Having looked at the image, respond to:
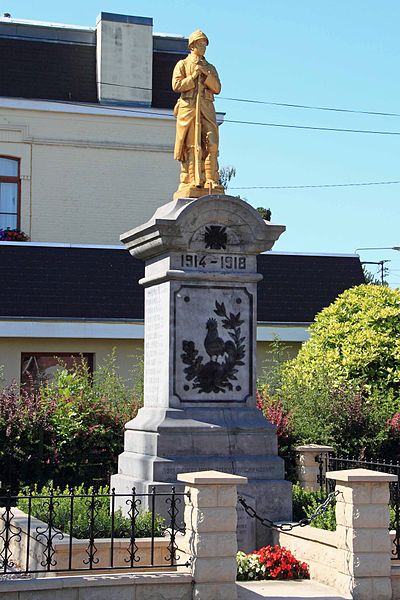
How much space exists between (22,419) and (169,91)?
1603 cm

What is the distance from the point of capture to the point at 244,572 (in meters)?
12.2

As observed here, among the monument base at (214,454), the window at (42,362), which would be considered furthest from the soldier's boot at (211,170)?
the window at (42,362)

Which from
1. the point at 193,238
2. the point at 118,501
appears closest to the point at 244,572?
the point at 118,501

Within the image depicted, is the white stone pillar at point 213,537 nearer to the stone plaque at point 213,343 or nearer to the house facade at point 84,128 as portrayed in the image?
the stone plaque at point 213,343

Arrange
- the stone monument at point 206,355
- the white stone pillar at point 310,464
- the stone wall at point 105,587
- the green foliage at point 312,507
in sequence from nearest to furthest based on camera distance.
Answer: the stone wall at point 105,587 < the green foliage at point 312,507 < the stone monument at point 206,355 < the white stone pillar at point 310,464

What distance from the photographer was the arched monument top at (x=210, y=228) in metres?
14.3

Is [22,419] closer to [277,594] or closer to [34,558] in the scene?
[34,558]

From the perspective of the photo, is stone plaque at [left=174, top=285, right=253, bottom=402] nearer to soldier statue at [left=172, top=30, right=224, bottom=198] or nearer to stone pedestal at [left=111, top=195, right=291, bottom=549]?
stone pedestal at [left=111, top=195, right=291, bottom=549]

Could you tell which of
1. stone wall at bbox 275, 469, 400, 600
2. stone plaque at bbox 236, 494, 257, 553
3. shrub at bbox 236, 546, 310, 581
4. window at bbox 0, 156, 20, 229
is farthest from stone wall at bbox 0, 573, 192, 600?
window at bbox 0, 156, 20, 229

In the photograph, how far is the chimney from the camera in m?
30.4

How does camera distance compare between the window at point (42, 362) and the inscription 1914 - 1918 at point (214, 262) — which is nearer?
the inscription 1914 - 1918 at point (214, 262)

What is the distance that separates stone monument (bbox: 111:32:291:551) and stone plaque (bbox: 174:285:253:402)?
1 centimetres

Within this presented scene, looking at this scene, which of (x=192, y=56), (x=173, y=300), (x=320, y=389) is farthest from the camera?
(x=320, y=389)

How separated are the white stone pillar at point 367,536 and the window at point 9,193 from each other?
19.4 m
